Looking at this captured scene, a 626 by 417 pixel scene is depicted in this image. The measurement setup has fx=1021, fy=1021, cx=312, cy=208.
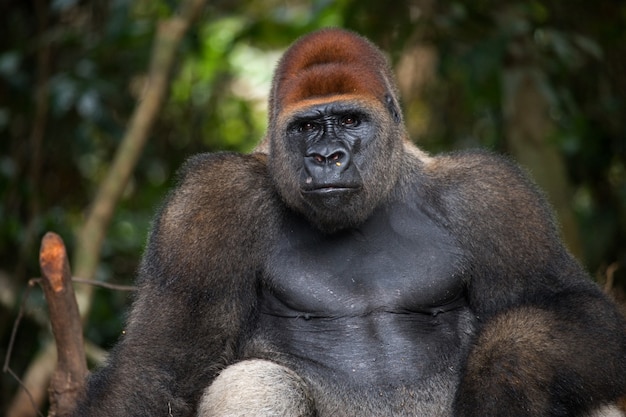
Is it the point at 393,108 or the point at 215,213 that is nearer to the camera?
the point at 215,213

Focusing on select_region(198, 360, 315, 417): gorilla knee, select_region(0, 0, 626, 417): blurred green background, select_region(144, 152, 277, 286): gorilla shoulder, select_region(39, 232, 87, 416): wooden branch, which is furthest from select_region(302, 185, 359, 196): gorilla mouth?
select_region(0, 0, 626, 417): blurred green background

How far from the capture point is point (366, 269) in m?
4.78

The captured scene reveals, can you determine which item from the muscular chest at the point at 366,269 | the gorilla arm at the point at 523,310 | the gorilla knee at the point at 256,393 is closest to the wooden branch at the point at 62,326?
the gorilla knee at the point at 256,393

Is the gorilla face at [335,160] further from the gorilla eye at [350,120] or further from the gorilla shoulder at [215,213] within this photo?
the gorilla shoulder at [215,213]

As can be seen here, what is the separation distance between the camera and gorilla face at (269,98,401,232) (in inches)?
179

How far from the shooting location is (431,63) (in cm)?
997

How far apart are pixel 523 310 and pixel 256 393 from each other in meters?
1.28

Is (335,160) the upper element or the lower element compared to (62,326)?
upper

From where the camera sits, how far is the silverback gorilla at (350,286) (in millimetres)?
4477

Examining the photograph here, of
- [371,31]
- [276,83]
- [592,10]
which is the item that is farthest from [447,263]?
[592,10]

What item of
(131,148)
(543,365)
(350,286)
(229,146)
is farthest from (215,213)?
(229,146)

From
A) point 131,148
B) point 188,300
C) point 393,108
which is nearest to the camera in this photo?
point 188,300

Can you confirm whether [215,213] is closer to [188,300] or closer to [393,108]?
[188,300]

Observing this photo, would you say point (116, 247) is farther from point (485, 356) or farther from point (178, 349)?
point (485, 356)
